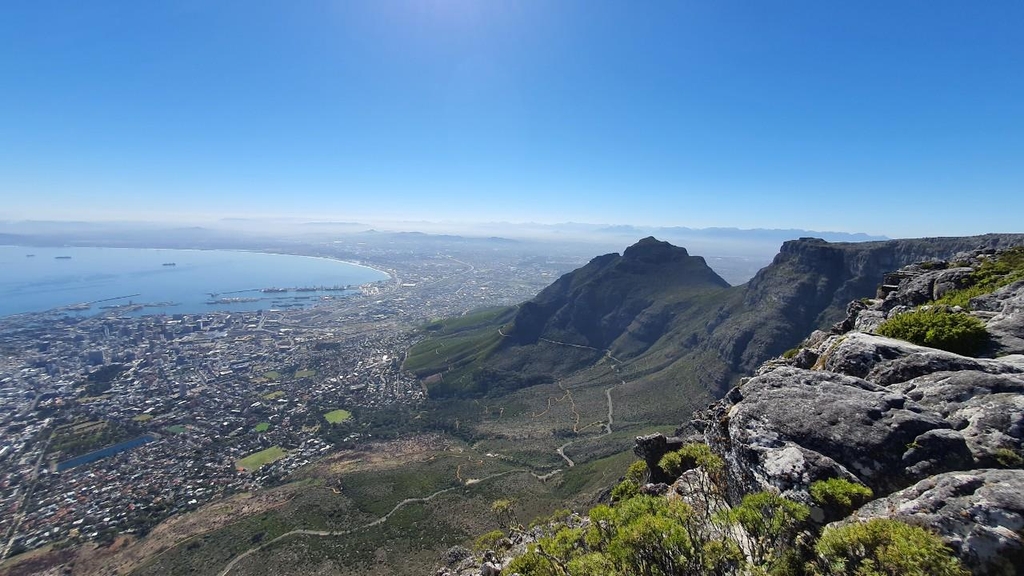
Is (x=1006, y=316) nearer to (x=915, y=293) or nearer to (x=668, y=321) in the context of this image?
(x=915, y=293)

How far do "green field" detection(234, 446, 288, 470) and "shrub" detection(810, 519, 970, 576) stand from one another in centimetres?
10312

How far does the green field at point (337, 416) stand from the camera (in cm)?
11106

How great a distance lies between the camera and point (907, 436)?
52.2ft

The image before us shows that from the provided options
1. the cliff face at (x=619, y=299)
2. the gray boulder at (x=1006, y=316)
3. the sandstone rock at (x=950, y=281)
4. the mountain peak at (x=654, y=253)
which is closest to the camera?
the gray boulder at (x=1006, y=316)

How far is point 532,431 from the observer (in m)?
103

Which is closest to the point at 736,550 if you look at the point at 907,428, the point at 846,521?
the point at 846,521

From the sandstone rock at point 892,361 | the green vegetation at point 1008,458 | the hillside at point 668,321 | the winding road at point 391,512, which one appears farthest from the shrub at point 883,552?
the hillside at point 668,321

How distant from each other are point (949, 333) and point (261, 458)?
11259 cm

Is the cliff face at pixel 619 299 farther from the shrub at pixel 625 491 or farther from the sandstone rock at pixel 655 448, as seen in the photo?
the shrub at pixel 625 491

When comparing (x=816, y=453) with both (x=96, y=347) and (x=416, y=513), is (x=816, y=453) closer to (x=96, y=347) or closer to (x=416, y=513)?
(x=416, y=513)

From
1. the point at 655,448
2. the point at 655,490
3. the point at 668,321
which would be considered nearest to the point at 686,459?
the point at 655,490

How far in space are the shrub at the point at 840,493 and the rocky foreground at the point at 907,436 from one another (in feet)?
1.31

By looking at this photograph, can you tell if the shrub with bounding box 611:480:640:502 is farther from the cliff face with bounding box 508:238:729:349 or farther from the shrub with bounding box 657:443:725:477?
the cliff face with bounding box 508:238:729:349

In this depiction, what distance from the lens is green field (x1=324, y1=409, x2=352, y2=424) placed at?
364 ft
